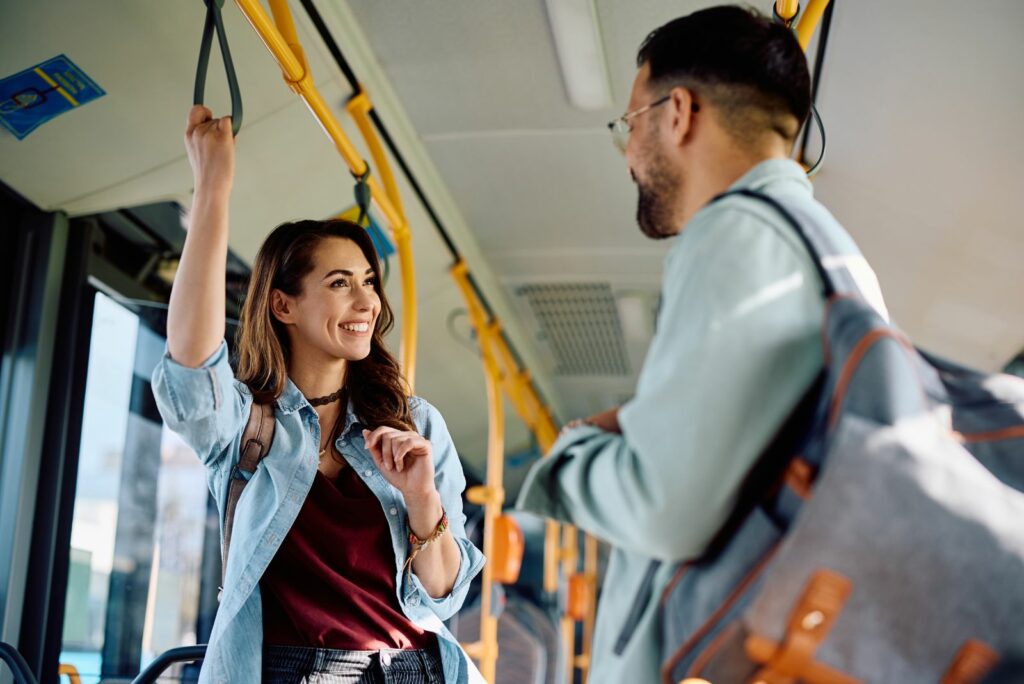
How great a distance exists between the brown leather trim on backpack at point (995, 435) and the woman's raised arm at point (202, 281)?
1063mm

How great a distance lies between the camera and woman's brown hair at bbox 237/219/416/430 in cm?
203

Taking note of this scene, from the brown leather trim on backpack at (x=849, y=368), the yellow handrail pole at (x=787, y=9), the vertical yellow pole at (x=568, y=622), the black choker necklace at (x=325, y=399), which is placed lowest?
the vertical yellow pole at (x=568, y=622)

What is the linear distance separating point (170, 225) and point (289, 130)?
0.49m

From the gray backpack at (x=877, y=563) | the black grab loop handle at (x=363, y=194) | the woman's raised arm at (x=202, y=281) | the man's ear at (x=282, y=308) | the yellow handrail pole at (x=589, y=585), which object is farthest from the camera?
the yellow handrail pole at (x=589, y=585)

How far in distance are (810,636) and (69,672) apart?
91.1 inches

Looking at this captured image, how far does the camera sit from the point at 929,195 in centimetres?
360

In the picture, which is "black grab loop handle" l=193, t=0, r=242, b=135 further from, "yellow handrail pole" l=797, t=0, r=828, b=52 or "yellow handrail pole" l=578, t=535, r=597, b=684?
"yellow handrail pole" l=578, t=535, r=597, b=684

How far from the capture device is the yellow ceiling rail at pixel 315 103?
2281 mm

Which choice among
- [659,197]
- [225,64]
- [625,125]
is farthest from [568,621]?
[659,197]

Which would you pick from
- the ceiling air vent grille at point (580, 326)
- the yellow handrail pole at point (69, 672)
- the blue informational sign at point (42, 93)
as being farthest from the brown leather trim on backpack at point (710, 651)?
the ceiling air vent grille at point (580, 326)

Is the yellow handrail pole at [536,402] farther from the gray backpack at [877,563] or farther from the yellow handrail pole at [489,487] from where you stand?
the gray backpack at [877,563]

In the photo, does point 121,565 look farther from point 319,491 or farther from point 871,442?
Result: point 871,442

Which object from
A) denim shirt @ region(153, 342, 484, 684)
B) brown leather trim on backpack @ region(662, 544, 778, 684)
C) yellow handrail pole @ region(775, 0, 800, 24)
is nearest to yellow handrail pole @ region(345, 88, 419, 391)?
denim shirt @ region(153, 342, 484, 684)

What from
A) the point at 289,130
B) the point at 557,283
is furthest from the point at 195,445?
the point at 557,283
